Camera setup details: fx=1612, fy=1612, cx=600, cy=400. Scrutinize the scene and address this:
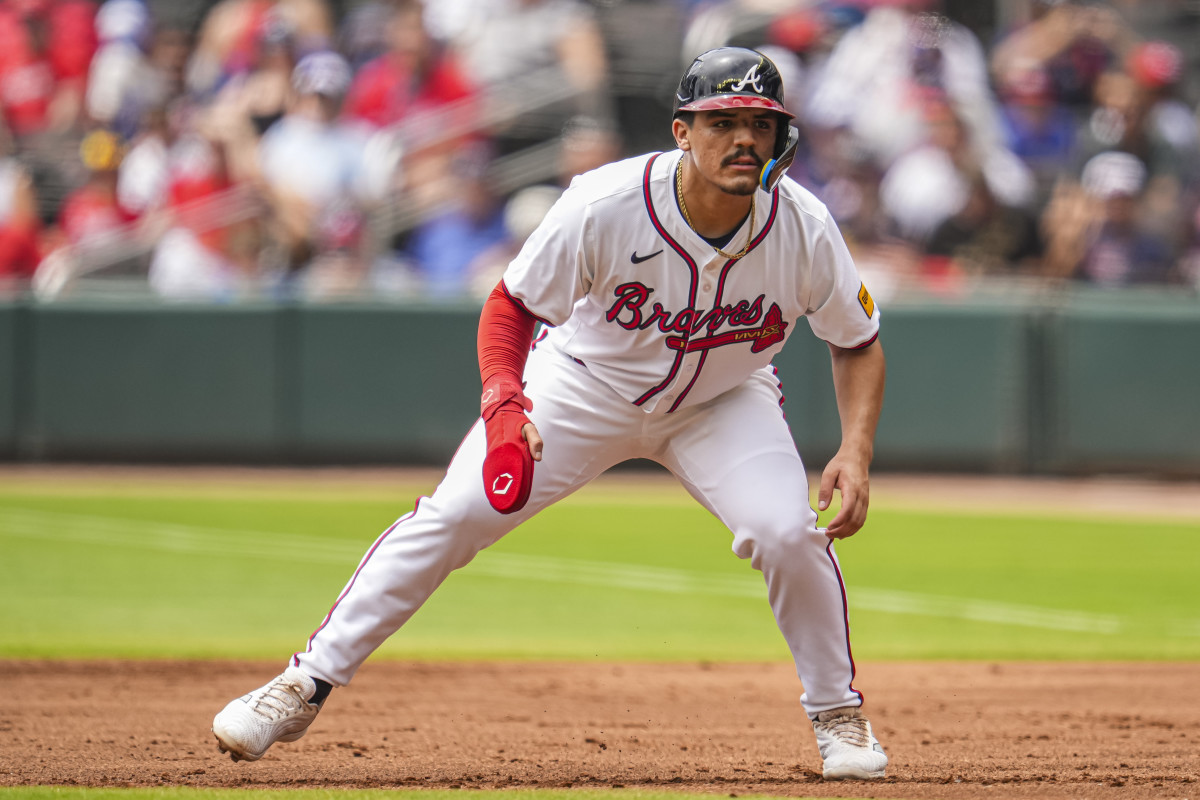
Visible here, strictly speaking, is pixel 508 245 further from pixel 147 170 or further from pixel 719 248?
pixel 719 248

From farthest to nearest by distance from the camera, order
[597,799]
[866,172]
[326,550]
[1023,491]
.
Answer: [866,172], [1023,491], [326,550], [597,799]

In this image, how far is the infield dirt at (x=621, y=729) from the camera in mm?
3705

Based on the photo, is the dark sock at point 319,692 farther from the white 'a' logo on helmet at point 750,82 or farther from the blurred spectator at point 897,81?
the blurred spectator at point 897,81

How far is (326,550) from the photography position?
822cm

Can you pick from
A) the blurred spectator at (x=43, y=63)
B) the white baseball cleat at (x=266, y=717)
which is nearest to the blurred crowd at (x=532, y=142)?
the blurred spectator at (x=43, y=63)

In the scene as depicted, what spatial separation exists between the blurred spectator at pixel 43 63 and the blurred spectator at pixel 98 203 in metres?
1.10

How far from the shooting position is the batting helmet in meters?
3.53

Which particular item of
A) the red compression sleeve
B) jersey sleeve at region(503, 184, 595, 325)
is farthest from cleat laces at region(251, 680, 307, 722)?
jersey sleeve at region(503, 184, 595, 325)

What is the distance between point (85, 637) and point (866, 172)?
7.06 m

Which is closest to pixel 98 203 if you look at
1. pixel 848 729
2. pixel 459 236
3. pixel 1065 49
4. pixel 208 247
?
pixel 208 247

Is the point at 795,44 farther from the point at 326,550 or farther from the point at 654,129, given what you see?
the point at 326,550

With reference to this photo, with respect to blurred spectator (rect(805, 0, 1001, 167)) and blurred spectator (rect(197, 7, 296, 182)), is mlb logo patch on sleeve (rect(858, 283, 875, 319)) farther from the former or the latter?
blurred spectator (rect(197, 7, 296, 182))

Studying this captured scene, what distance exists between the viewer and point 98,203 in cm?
1269

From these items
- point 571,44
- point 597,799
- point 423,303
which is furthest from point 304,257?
point 597,799
